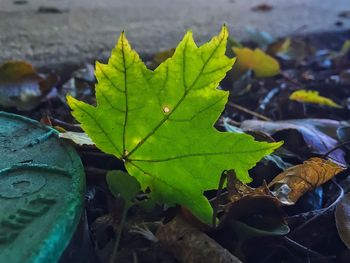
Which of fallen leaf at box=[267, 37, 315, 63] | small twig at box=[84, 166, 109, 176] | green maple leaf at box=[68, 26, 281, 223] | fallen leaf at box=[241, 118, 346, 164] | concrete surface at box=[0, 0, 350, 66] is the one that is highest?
green maple leaf at box=[68, 26, 281, 223]

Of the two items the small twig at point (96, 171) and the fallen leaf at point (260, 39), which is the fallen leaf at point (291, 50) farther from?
the small twig at point (96, 171)

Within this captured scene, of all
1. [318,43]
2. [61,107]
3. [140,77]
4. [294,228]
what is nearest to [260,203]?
[294,228]

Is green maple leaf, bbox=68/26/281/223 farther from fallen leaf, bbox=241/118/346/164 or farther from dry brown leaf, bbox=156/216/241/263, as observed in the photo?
fallen leaf, bbox=241/118/346/164

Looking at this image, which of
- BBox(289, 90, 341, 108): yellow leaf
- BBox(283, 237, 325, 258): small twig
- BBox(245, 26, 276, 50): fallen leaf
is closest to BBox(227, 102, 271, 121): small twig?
BBox(289, 90, 341, 108): yellow leaf

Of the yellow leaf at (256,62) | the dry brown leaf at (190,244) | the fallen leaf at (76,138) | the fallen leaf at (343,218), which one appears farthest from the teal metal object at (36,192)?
the yellow leaf at (256,62)

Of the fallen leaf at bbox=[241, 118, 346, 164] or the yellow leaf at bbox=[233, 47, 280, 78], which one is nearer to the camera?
the fallen leaf at bbox=[241, 118, 346, 164]

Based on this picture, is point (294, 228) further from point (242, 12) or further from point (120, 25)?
point (242, 12)
